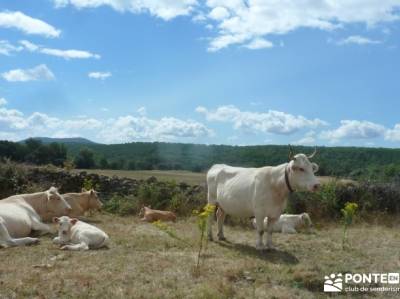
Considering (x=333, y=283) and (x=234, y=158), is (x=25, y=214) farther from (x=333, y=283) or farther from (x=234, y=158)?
(x=234, y=158)

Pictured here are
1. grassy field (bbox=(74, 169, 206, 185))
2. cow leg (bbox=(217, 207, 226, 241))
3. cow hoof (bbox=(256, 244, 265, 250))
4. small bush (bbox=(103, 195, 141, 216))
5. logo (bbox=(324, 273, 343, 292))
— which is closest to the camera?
logo (bbox=(324, 273, 343, 292))

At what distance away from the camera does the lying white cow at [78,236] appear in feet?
30.2

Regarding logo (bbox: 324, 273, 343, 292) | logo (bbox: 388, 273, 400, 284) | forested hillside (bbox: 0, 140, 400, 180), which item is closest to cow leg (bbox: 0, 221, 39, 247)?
logo (bbox: 324, 273, 343, 292)

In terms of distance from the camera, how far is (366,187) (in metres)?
16.2

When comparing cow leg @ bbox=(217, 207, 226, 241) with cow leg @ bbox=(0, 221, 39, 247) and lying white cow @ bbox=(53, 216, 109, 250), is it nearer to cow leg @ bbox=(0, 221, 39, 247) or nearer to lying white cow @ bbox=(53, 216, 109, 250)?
lying white cow @ bbox=(53, 216, 109, 250)

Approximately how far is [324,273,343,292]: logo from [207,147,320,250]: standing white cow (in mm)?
2259

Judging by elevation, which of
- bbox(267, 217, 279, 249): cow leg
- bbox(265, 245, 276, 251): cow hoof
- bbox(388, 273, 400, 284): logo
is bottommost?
bbox(388, 273, 400, 284): logo

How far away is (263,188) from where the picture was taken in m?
9.97

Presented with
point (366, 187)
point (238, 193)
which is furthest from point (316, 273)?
point (366, 187)

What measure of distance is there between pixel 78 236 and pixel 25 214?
86.9 inches

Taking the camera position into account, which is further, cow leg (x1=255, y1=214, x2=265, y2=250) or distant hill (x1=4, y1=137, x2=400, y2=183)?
distant hill (x1=4, y1=137, x2=400, y2=183)

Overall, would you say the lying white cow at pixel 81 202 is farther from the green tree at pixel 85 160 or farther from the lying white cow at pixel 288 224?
the green tree at pixel 85 160

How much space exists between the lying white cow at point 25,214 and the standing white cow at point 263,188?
3.76 metres

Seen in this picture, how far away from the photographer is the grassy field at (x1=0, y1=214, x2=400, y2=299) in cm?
656
